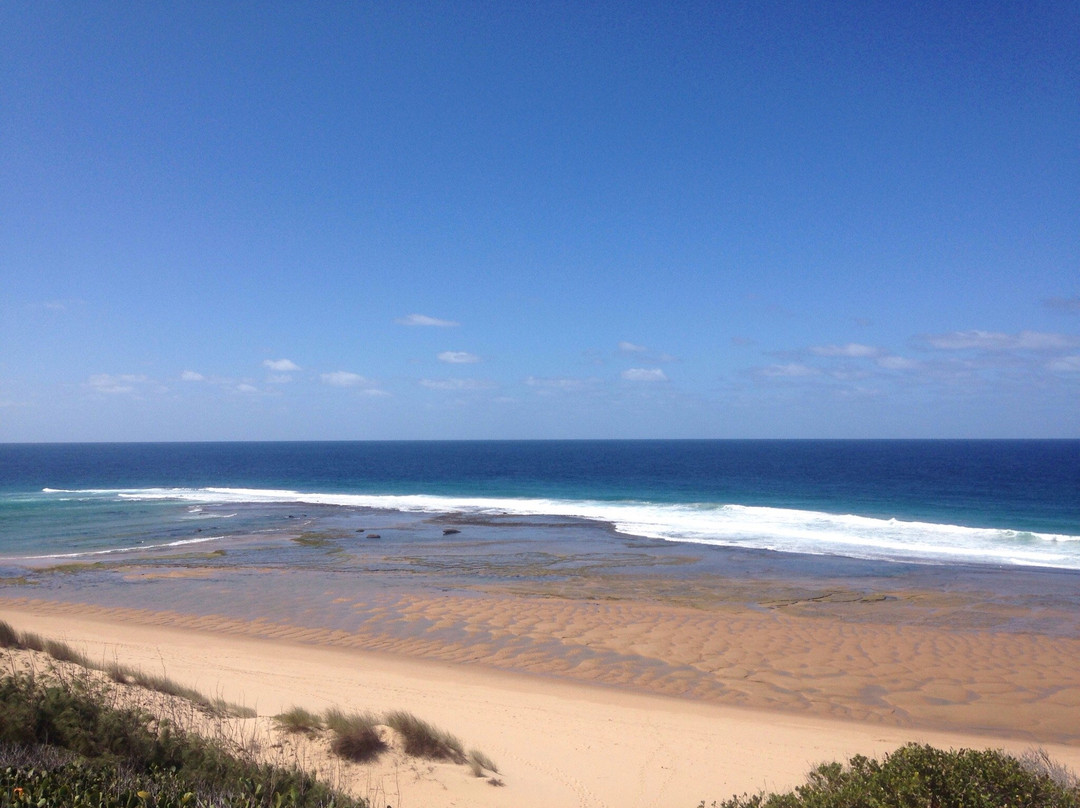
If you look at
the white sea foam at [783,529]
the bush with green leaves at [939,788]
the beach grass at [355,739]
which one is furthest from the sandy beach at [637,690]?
the white sea foam at [783,529]

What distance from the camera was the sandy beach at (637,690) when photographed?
312 inches

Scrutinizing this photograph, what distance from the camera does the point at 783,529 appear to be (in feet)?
107

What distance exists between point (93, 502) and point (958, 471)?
79.7 meters

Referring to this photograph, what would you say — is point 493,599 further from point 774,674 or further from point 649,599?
point 774,674

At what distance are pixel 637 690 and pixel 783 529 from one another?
22.8 metres

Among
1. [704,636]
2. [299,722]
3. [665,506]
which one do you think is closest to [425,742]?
[299,722]

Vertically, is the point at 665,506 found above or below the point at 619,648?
above

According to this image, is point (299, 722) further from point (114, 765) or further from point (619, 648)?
point (619, 648)

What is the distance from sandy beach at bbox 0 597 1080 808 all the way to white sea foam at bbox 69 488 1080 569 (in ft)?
37.9

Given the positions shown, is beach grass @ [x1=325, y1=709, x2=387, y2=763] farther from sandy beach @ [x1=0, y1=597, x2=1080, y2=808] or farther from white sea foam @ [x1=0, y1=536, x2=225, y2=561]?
white sea foam @ [x1=0, y1=536, x2=225, y2=561]

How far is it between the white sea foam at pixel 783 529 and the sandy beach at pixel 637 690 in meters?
11.6

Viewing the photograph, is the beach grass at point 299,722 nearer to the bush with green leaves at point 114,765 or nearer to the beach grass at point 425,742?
the beach grass at point 425,742

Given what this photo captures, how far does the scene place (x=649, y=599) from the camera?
1892cm

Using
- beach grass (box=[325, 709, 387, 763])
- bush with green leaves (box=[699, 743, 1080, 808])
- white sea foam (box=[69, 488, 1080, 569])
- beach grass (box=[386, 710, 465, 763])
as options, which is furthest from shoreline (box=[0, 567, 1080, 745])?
white sea foam (box=[69, 488, 1080, 569])
